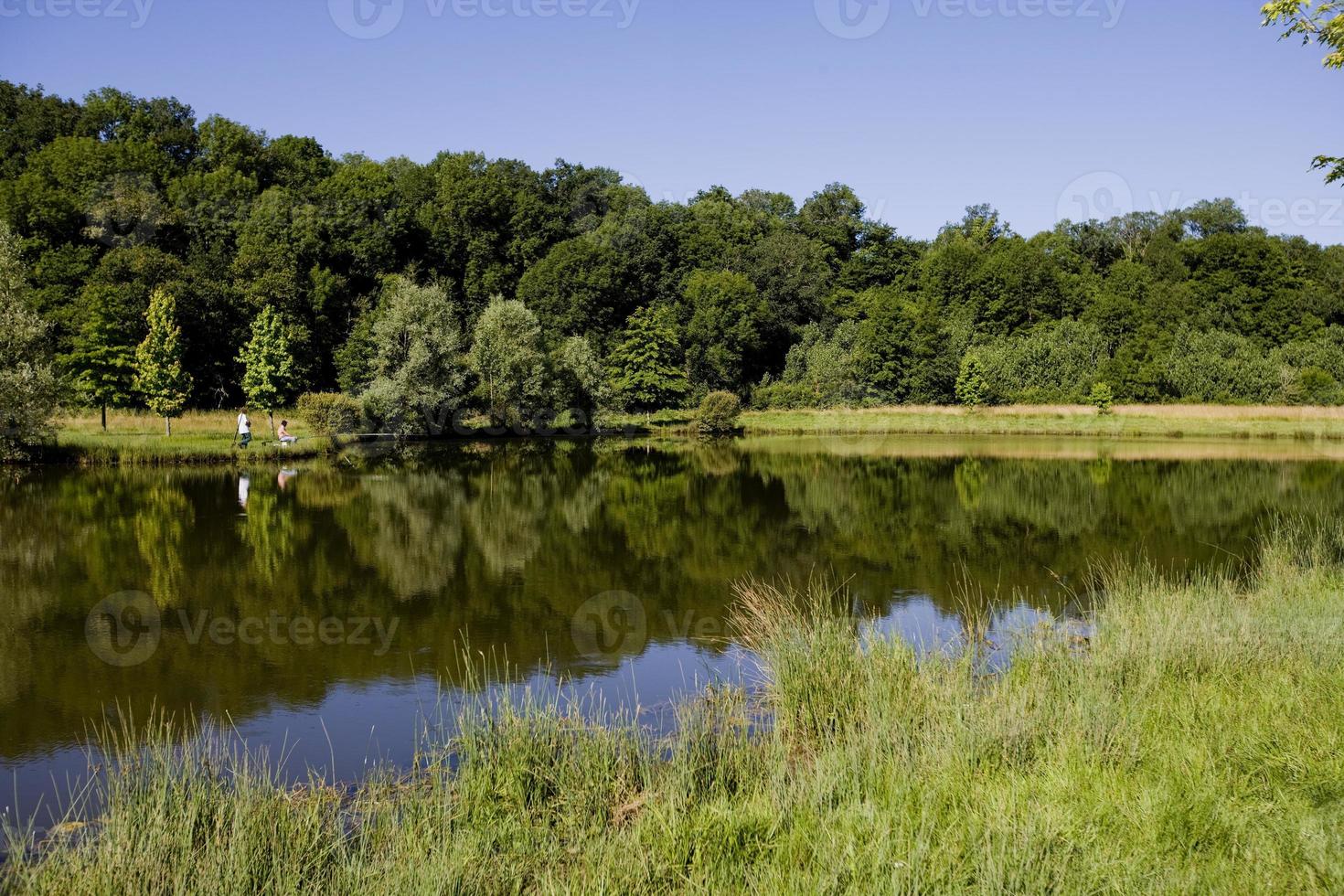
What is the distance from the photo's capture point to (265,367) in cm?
4138

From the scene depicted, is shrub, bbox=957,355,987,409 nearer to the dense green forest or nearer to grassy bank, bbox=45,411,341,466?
the dense green forest

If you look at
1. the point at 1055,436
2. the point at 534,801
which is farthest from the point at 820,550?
the point at 1055,436

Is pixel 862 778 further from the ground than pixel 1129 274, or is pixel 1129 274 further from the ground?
pixel 1129 274

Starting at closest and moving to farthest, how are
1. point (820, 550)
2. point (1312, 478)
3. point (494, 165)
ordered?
1. point (820, 550)
2. point (1312, 478)
3. point (494, 165)

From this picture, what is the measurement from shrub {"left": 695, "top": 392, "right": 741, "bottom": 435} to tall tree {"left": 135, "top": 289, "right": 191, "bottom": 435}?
26.9 meters

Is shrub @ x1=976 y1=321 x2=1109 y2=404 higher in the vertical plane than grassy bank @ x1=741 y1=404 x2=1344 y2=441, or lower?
higher

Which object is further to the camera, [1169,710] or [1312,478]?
[1312,478]

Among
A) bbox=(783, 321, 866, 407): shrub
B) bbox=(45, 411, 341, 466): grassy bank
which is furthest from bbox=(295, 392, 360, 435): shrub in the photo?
bbox=(783, 321, 866, 407): shrub

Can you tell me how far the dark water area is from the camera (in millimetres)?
9406

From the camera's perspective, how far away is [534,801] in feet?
20.0

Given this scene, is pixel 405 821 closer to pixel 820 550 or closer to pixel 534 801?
pixel 534 801

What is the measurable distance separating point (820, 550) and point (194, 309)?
42.6 m

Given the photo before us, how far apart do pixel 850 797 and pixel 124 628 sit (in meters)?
10.7

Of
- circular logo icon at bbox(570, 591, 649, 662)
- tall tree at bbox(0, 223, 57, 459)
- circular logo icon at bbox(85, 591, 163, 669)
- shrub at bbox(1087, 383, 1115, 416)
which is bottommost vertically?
circular logo icon at bbox(570, 591, 649, 662)
